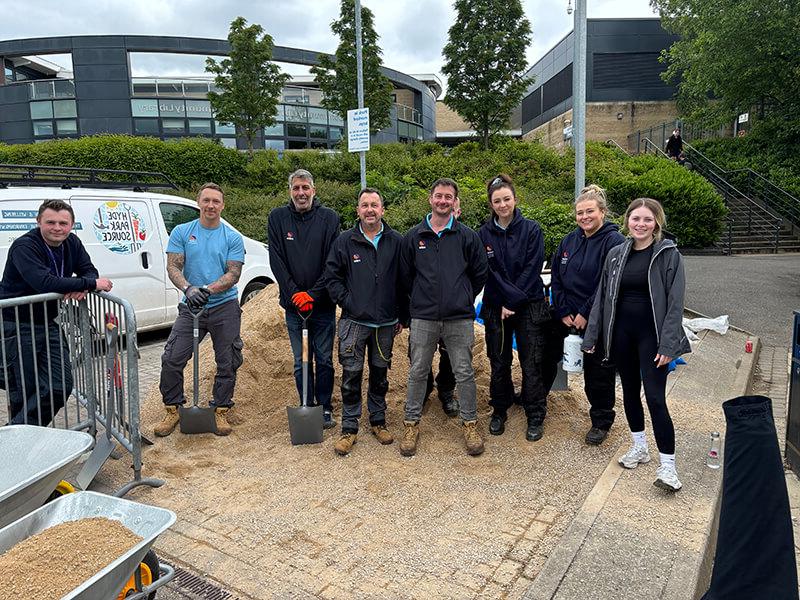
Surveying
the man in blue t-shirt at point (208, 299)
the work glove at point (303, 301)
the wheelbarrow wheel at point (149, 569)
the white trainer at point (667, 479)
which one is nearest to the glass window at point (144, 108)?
the man in blue t-shirt at point (208, 299)

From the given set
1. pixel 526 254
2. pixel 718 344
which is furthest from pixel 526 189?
pixel 526 254

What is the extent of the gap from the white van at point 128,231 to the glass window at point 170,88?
22942mm

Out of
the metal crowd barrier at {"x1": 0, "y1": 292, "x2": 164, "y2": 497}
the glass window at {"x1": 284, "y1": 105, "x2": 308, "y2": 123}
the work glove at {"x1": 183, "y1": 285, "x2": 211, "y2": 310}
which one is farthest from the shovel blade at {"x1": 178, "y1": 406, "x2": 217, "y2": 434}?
the glass window at {"x1": 284, "y1": 105, "x2": 308, "y2": 123}

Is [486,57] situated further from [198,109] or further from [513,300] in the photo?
[513,300]

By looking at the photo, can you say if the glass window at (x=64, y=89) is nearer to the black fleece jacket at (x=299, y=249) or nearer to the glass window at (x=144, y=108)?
the glass window at (x=144, y=108)

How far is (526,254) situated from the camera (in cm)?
454

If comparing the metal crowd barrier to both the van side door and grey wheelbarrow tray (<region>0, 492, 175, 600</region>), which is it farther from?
the van side door

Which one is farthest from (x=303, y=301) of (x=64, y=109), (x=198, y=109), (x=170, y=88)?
(x=64, y=109)

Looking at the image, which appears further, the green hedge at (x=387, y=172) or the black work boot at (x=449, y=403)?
the green hedge at (x=387, y=172)

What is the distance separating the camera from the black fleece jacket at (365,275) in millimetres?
4469

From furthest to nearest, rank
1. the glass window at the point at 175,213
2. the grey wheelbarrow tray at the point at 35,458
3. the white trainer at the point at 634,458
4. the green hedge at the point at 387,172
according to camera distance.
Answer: the green hedge at the point at 387,172 < the glass window at the point at 175,213 < the white trainer at the point at 634,458 < the grey wheelbarrow tray at the point at 35,458

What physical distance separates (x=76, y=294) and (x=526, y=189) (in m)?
14.4

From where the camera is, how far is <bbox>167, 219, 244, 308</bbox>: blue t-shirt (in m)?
4.89

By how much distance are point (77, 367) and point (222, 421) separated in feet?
3.87
